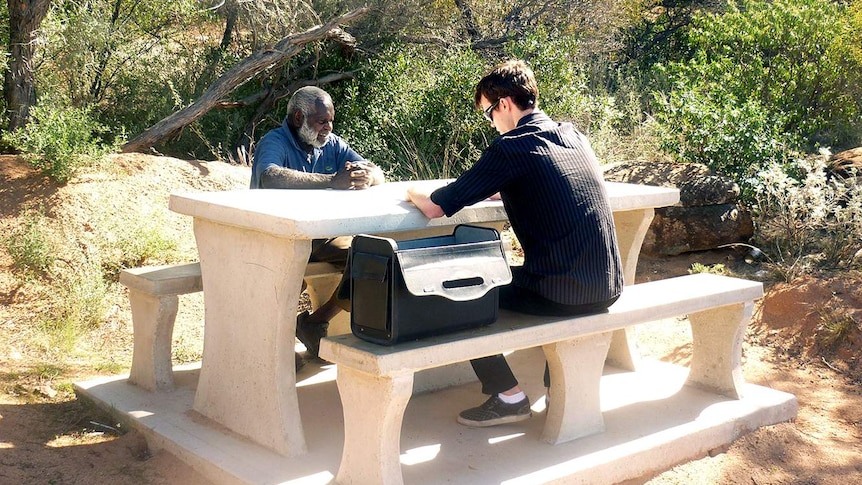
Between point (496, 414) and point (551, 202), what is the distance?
1.05m

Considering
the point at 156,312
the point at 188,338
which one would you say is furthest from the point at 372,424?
the point at 188,338

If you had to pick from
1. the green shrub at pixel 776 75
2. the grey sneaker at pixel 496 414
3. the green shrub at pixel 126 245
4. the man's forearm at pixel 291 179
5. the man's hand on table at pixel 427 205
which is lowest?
the grey sneaker at pixel 496 414

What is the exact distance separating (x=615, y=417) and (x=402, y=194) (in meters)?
1.42

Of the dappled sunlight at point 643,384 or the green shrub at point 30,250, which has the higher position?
the green shrub at point 30,250

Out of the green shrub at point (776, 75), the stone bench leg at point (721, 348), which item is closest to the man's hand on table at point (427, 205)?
the stone bench leg at point (721, 348)

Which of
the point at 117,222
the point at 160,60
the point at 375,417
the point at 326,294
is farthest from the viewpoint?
the point at 160,60

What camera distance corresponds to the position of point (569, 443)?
147 inches

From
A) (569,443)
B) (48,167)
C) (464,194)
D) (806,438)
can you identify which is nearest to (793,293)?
(806,438)

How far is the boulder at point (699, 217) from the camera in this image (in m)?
6.88

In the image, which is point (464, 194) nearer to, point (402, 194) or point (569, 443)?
point (402, 194)

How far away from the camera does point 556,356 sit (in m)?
3.68

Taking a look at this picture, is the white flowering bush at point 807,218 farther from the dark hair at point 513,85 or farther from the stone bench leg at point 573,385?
the dark hair at point 513,85

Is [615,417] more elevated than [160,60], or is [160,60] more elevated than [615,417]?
[160,60]

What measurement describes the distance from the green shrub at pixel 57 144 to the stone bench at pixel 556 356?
3.95m
